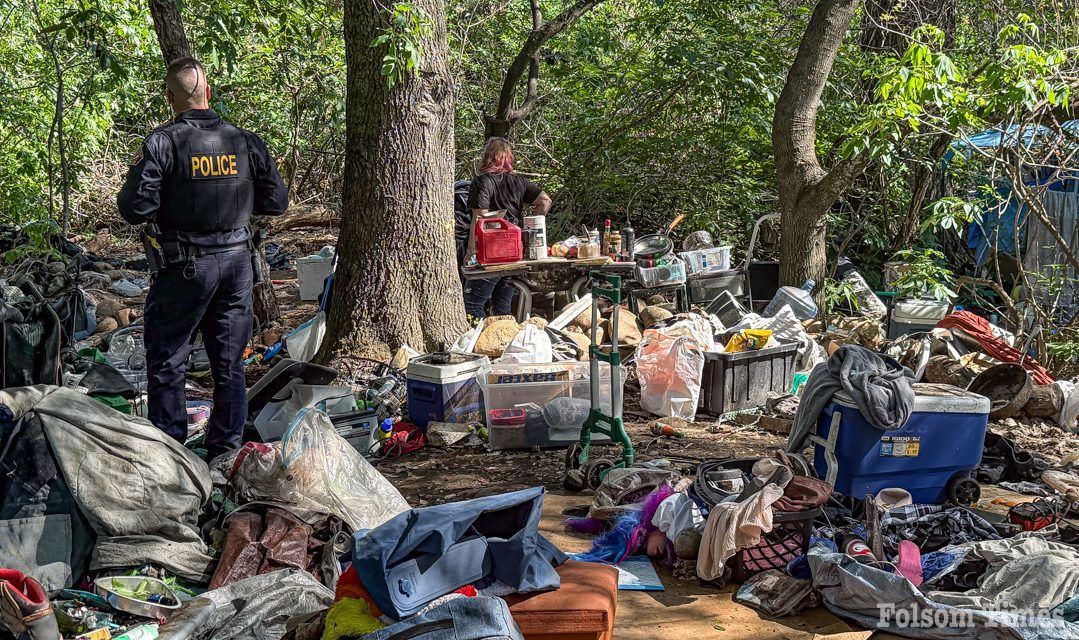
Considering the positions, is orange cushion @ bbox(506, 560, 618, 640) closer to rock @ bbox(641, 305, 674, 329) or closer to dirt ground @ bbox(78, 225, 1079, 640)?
dirt ground @ bbox(78, 225, 1079, 640)

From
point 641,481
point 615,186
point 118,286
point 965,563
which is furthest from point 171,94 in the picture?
point 118,286

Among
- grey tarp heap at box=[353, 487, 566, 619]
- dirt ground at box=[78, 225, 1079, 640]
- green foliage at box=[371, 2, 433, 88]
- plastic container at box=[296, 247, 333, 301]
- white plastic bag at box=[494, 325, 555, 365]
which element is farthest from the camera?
plastic container at box=[296, 247, 333, 301]

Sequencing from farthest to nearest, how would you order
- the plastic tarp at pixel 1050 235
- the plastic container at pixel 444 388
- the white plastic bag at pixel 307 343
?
the plastic tarp at pixel 1050 235 → the white plastic bag at pixel 307 343 → the plastic container at pixel 444 388

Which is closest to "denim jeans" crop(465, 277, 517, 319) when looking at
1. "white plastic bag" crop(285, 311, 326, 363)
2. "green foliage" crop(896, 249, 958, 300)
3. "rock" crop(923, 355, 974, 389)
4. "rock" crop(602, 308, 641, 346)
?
"rock" crop(602, 308, 641, 346)

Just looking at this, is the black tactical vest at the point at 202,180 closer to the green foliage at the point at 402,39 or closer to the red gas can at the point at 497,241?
the green foliage at the point at 402,39

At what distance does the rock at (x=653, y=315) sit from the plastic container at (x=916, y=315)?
1991 millimetres

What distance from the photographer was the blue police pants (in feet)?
16.4

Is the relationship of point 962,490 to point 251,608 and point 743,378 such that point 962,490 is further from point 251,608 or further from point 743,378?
point 251,608

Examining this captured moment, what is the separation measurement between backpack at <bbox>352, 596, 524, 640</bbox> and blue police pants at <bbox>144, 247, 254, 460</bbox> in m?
2.82

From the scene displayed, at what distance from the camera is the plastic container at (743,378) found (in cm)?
666

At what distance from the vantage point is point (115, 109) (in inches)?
562

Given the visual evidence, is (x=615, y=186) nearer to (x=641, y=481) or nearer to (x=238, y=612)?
(x=641, y=481)

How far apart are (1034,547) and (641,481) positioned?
174cm

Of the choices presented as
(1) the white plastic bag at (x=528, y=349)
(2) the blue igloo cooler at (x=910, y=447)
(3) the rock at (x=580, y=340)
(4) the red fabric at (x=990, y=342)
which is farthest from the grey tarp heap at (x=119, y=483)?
(4) the red fabric at (x=990, y=342)
